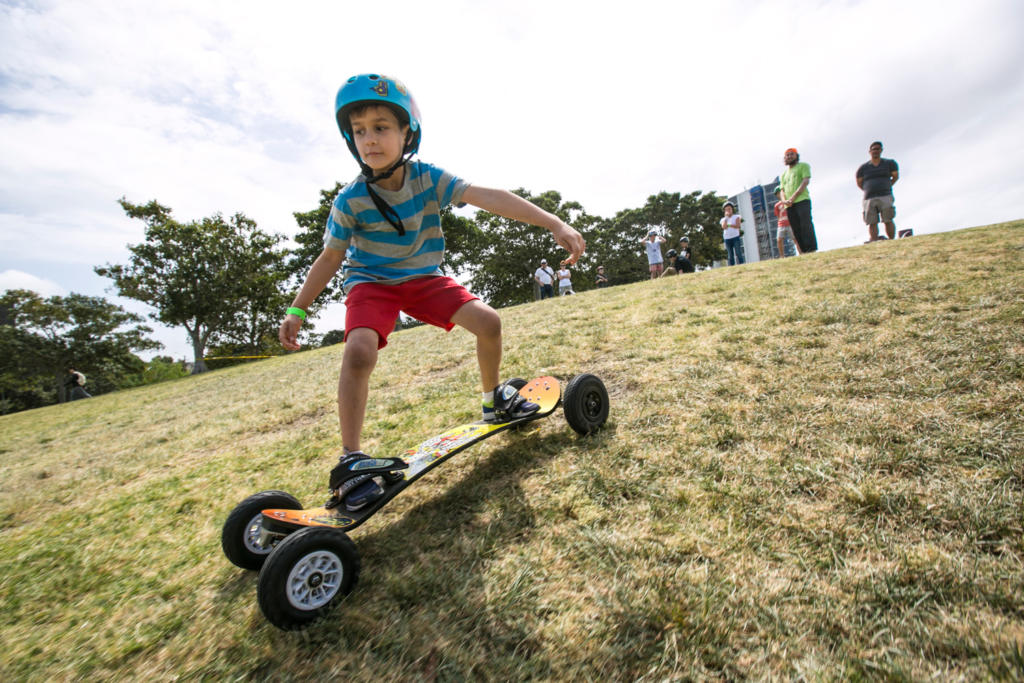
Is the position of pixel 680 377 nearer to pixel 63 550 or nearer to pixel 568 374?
pixel 568 374

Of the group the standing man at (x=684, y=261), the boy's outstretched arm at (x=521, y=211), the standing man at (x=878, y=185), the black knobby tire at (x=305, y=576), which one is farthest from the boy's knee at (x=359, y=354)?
the standing man at (x=684, y=261)

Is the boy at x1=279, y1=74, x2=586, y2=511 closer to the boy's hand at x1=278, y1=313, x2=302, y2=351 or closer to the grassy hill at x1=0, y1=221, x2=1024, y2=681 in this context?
the boy's hand at x1=278, y1=313, x2=302, y2=351

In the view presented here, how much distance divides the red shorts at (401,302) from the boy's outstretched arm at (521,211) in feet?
1.83

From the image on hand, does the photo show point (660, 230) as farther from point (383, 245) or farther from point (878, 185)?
point (383, 245)

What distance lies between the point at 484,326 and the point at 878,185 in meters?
11.3

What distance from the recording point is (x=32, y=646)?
174 cm

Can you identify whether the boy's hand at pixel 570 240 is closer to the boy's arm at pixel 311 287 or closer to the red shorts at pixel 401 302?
the red shorts at pixel 401 302

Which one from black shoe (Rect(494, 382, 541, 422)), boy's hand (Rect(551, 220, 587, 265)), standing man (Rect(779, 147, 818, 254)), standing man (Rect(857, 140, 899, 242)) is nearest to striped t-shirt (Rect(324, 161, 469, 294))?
boy's hand (Rect(551, 220, 587, 265))

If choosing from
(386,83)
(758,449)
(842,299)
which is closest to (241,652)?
(758,449)

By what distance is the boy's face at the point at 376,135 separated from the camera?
2434 mm

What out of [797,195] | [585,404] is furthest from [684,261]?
[585,404]

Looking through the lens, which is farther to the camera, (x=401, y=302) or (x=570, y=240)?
(x=401, y=302)

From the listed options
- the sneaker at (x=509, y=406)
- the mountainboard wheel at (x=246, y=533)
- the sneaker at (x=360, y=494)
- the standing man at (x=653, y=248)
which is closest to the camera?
the mountainboard wheel at (x=246, y=533)

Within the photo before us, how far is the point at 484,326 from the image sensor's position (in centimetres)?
283
